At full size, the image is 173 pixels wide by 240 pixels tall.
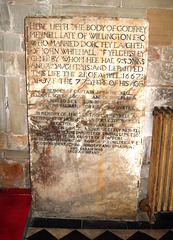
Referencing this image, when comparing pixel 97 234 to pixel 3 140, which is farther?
pixel 3 140

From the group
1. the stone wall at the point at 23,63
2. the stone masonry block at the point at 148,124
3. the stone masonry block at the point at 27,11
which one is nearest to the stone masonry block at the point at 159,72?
the stone wall at the point at 23,63

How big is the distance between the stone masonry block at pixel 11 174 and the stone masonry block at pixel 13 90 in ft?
2.19

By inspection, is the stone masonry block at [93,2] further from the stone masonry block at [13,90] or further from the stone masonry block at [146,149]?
the stone masonry block at [146,149]

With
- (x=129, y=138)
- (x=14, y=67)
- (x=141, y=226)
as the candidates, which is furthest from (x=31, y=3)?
(x=141, y=226)

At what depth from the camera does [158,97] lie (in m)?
2.49

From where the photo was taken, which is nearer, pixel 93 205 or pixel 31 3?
pixel 31 3

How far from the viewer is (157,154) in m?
2.32

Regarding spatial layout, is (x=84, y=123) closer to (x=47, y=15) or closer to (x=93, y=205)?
(x=93, y=205)

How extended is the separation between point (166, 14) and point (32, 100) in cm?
155

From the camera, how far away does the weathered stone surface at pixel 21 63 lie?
242 cm

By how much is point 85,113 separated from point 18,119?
0.76m

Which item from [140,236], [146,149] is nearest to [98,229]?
[140,236]

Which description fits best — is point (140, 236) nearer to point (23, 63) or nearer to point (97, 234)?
point (97, 234)

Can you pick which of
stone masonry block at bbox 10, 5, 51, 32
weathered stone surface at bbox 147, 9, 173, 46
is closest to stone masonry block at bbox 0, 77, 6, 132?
A: stone masonry block at bbox 10, 5, 51, 32
